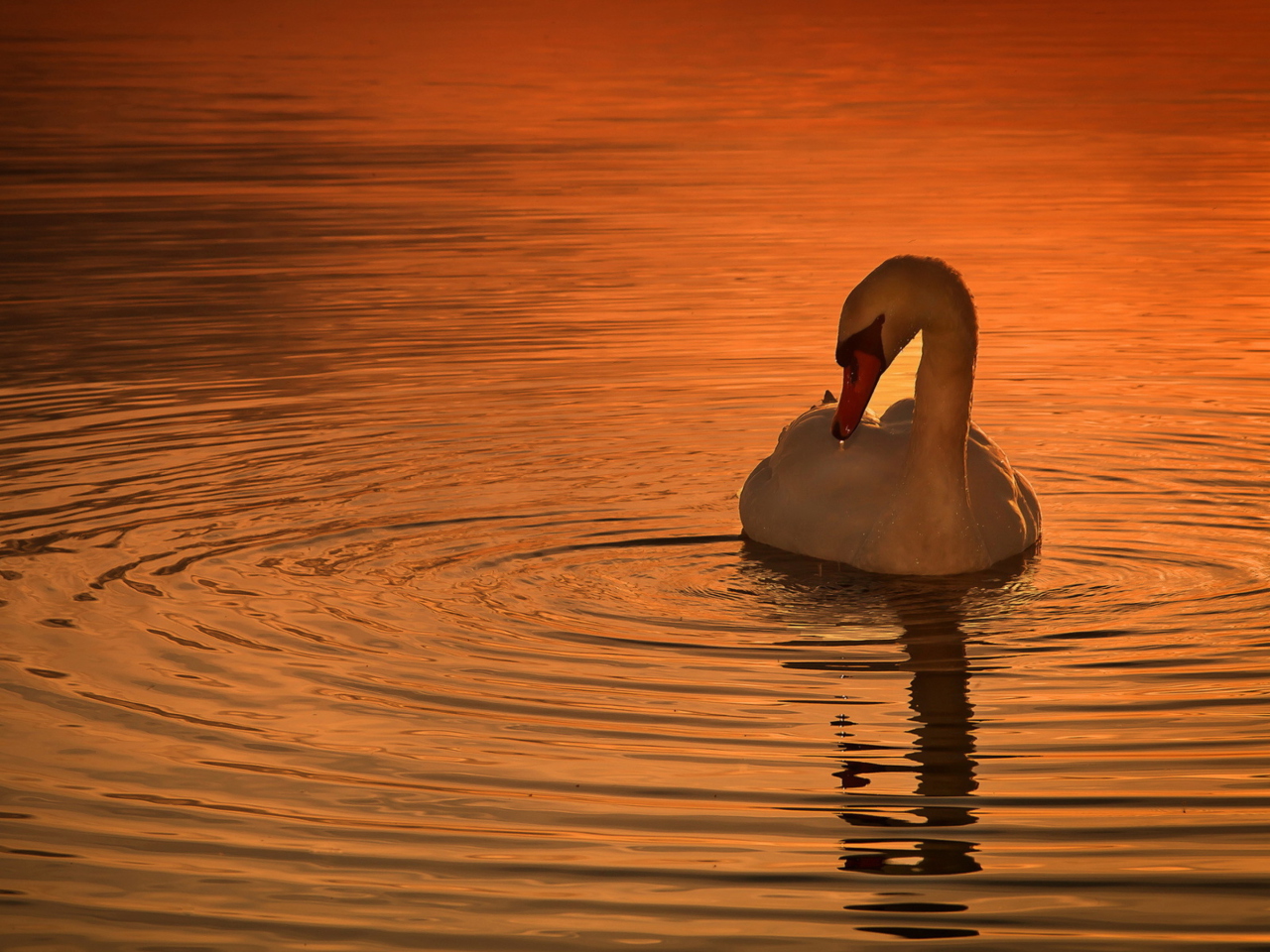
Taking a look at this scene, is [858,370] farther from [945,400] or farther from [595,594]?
[595,594]

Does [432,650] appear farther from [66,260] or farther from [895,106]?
[895,106]

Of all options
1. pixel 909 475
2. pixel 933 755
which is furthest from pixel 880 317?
pixel 933 755

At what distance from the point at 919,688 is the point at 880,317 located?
2.35 metres

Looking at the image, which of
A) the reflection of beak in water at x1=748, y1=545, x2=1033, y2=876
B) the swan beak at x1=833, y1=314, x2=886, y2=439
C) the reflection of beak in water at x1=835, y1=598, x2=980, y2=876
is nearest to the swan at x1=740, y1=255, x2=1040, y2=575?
the swan beak at x1=833, y1=314, x2=886, y2=439

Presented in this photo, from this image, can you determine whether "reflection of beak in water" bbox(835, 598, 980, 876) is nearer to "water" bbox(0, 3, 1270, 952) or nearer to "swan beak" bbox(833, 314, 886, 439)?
"water" bbox(0, 3, 1270, 952)

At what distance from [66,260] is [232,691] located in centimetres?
1304

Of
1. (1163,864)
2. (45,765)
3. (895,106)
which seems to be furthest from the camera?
(895,106)

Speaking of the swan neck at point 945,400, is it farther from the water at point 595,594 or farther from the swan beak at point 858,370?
the water at point 595,594

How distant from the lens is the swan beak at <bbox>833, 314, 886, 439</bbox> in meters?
9.33

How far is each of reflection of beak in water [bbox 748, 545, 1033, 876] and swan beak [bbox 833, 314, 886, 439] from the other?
75 cm

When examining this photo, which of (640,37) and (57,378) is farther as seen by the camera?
(640,37)

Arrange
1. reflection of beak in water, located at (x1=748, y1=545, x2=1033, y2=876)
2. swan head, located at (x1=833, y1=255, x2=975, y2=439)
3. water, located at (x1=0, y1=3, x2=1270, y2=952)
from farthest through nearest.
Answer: swan head, located at (x1=833, y1=255, x2=975, y2=439) → reflection of beak in water, located at (x1=748, y1=545, x2=1033, y2=876) → water, located at (x1=0, y1=3, x2=1270, y2=952)

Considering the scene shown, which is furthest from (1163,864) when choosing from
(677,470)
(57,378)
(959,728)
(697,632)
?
(57,378)

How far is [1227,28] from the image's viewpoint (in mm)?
57031
